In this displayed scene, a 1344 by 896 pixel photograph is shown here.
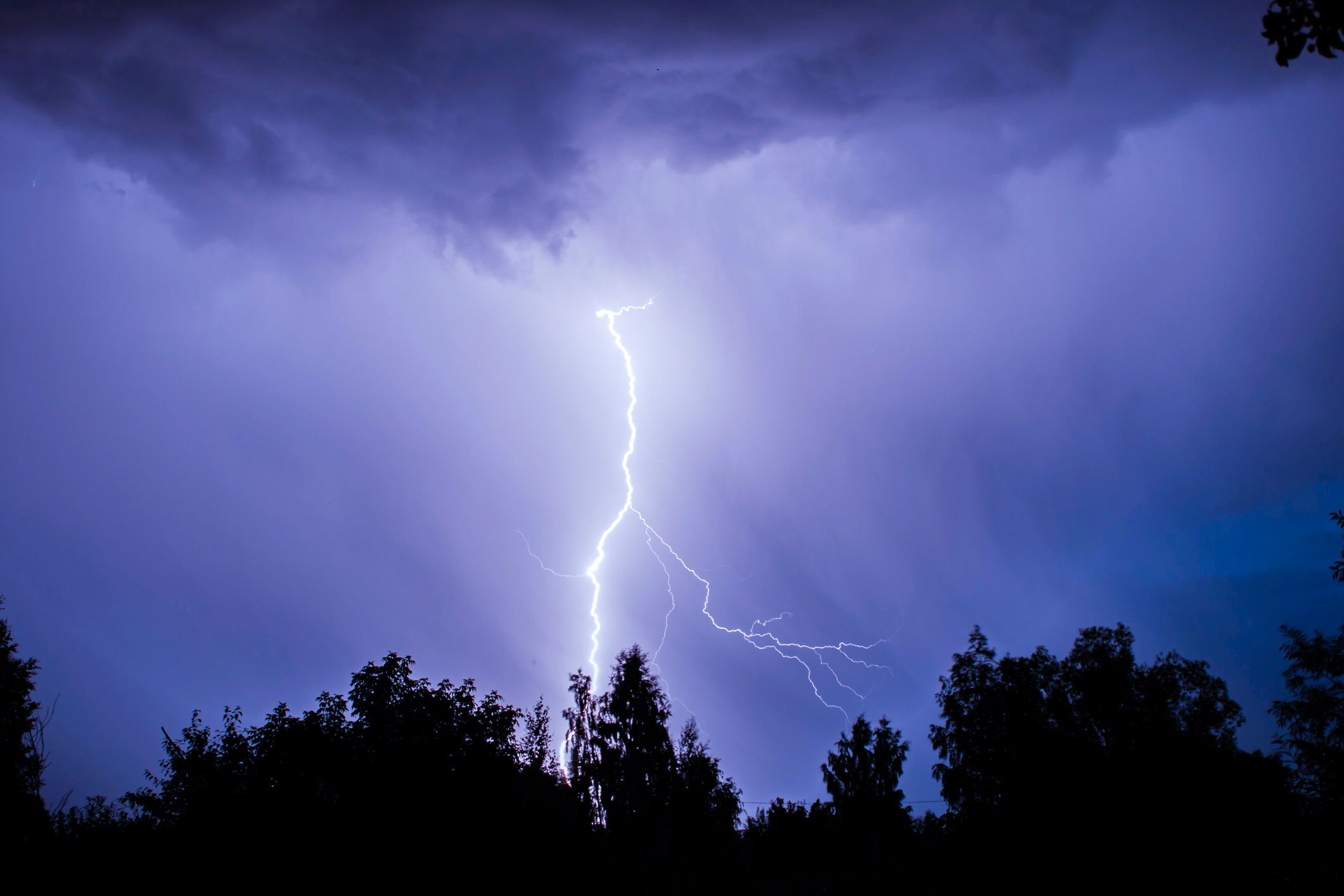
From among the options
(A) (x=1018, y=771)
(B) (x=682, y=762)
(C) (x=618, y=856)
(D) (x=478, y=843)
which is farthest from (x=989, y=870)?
(B) (x=682, y=762)

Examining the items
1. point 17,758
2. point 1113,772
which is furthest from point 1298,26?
point 17,758

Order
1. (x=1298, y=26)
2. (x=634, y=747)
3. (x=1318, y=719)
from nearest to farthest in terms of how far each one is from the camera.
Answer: (x=1298, y=26) < (x=1318, y=719) < (x=634, y=747)

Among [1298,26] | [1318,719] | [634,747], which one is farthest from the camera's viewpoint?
[634,747]

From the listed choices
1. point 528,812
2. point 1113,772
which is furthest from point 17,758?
point 1113,772

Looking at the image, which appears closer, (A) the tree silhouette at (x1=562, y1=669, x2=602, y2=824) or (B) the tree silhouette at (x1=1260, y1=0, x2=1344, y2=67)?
(B) the tree silhouette at (x1=1260, y1=0, x2=1344, y2=67)

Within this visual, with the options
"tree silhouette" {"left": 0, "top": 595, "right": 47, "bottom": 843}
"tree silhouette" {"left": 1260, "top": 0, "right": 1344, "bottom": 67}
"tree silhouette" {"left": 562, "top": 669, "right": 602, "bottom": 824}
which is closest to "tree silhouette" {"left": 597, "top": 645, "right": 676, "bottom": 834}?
"tree silhouette" {"left": 562, "top": 669, "right": 602, "bottom": 824}

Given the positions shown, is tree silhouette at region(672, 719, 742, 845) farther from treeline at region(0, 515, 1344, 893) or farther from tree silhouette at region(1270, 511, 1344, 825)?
tree silhouette at region(1270, 511, 1344, 825)

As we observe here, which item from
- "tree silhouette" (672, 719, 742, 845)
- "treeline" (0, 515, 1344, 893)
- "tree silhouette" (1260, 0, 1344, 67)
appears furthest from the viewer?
"tree silhouette" (672, 719, 742, 845)

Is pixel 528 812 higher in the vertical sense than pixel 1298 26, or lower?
lower

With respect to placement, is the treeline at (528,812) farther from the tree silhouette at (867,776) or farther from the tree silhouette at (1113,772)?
the tree silhouette at (867,776)

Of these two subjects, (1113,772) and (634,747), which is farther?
(634,747)

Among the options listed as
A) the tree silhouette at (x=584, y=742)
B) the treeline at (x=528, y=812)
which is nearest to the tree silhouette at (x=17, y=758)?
the treeline at (x=528, y=812)

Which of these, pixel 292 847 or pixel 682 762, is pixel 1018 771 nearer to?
pixel 292 847

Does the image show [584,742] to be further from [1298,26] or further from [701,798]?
[1298,26]
